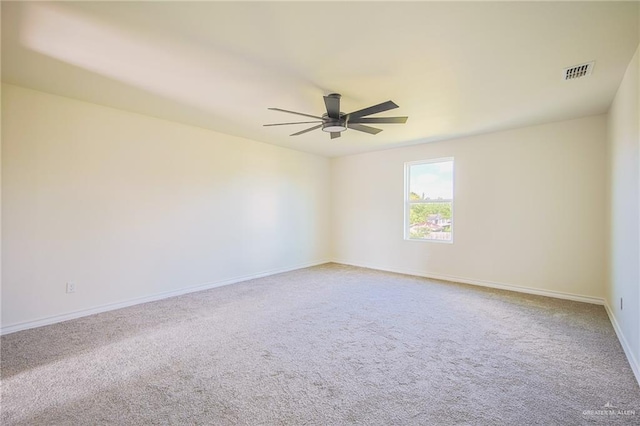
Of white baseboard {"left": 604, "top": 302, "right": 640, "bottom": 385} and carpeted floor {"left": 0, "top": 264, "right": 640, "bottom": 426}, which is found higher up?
white baseboard {"left": 604, "top": 302, "right": 640, "bottom": 385}

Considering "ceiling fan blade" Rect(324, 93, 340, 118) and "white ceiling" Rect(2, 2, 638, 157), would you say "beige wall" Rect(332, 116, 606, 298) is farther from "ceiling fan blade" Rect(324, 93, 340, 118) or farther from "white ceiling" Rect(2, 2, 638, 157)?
"ceiling fan blade" Rect(324, 93, 340, 118)

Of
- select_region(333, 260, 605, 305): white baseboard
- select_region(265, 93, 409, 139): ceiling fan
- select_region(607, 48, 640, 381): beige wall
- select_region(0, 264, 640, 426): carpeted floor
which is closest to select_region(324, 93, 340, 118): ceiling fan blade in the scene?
select_region(265, 93, 409, 139): ceiling fan

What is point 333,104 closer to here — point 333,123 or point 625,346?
point 333,123

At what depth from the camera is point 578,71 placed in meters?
2.62

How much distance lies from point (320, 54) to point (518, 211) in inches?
152

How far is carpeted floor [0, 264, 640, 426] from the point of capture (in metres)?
1.79

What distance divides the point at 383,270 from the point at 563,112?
3760 mm

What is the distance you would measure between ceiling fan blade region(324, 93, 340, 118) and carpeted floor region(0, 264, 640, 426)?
2.26m

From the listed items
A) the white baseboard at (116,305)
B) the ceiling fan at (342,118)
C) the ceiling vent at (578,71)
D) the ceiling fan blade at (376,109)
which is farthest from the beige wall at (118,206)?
the ceiling vent at (578,71)

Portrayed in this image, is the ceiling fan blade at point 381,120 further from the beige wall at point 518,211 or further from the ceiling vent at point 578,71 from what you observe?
the beige wall at point 518,211

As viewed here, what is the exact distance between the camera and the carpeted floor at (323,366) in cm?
179

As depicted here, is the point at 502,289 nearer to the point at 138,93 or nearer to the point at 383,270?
the point at 383,270

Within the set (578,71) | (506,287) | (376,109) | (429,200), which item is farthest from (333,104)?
(506,287)

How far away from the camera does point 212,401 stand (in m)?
1.90
